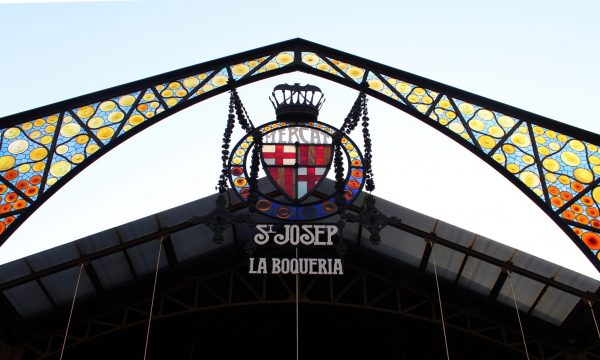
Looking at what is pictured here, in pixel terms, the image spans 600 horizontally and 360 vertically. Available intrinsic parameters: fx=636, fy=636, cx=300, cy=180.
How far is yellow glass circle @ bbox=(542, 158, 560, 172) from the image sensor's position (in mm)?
8609

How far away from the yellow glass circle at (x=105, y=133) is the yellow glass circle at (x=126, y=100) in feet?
1.70

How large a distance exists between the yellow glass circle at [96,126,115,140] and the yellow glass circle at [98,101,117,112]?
38 cm

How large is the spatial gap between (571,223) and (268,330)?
1201 cm

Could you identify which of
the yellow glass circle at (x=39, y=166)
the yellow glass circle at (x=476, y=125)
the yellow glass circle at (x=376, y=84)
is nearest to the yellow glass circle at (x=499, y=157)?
the yellow glass circle at (x=476, y=125)

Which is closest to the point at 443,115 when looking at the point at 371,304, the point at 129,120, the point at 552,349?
the point at 129,120

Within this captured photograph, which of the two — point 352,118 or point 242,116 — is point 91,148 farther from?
point 352,118

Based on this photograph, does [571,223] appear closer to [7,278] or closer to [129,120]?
[129,120]

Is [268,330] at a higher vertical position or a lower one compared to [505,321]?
lower

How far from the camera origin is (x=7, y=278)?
14.4 m

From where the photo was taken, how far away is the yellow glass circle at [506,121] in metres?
9.12

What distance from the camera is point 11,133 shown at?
8.58 metres

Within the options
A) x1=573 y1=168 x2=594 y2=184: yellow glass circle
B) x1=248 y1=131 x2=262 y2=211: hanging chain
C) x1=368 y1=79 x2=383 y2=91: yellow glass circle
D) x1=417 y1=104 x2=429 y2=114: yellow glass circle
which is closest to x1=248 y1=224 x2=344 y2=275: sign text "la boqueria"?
x1=248 y1=131 x2=262 y2=211: hanging chain

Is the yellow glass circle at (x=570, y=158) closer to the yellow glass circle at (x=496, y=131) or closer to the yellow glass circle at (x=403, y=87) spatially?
the yellow glass circle at (x=496, y=131)

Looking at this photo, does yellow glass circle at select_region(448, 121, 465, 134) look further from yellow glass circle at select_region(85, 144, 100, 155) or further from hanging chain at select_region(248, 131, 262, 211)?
yellow glass circle at select_region(85, 144, 100, 155)
